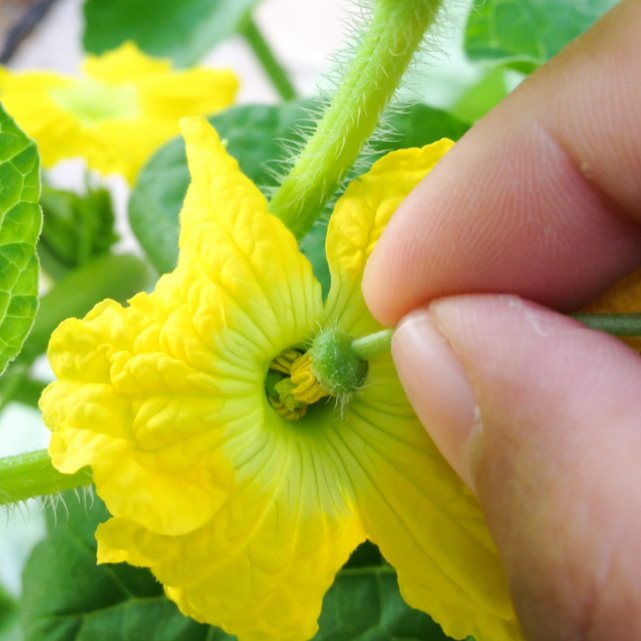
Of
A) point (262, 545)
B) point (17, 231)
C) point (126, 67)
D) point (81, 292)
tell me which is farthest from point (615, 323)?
point (126, 67)

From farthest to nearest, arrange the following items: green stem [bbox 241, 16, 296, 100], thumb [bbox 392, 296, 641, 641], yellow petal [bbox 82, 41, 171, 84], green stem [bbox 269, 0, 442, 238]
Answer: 1. green stem [bbox 241, 16, 296, 100]
2. yellow petal [bbox 82, 41, 171, 84]
3. green stem [bbox 269, 0, 442, 238]
4. thumb [bbox 392, 296, 641, 641]

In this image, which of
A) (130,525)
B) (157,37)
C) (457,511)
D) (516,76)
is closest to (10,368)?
(130,525)

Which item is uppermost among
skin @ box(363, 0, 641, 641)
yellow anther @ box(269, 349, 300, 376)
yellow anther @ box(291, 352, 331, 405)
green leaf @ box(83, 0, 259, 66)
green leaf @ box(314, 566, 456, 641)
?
skin @ box(363, 0, 641, 641)

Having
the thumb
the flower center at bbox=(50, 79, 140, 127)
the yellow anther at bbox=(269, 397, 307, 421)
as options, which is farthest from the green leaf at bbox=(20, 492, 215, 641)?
the flower center at bbox=(50, 79, 140, 127)

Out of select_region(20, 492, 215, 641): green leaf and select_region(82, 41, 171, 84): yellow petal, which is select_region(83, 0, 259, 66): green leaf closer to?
select_region(82, 41, 171, 84): yellow petal

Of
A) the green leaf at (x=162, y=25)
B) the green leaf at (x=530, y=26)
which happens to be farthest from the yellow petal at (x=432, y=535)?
the green leaf at (x=162, y=25)

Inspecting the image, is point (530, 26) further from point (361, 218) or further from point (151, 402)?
point (151, 402)

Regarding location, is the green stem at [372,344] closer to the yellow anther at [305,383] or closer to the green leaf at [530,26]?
the yellow anther at [305,383]
